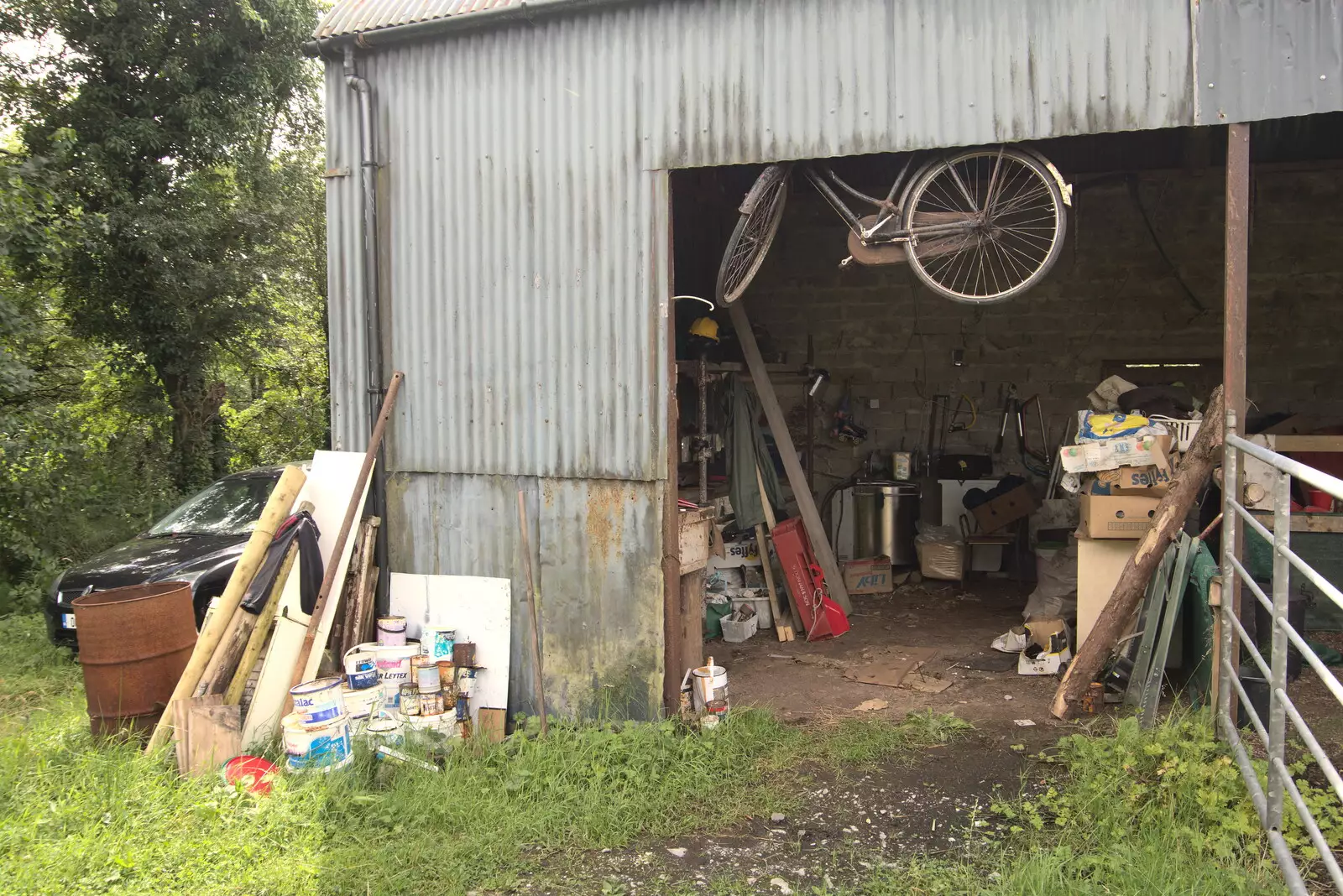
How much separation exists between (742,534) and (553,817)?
4071 millimetres

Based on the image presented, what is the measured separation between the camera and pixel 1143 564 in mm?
4902

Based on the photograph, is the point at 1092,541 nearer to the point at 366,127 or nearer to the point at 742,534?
the point at 742,534

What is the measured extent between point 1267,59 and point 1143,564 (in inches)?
101

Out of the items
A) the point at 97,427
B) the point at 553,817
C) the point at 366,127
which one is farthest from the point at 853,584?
the point at 97,427

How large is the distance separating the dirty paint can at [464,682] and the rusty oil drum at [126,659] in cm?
164

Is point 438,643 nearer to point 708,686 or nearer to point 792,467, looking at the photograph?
point 708,686

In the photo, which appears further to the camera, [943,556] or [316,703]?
[943,556]

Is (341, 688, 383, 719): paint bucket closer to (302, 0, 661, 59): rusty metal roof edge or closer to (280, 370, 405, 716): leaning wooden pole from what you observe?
(280, 370, 405, 716): leaning wooden pole

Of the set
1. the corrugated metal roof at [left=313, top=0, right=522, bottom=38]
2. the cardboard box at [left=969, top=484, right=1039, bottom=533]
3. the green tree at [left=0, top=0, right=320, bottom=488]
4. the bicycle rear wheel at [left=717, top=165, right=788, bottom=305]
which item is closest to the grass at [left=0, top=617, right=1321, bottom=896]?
the bicycle rear wheel at [left=717, top=165, right=788, bottom=305]

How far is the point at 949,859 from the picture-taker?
382cm

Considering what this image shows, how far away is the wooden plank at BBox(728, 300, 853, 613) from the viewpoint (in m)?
7.94

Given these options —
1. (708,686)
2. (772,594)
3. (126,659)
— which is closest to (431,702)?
(708,686)

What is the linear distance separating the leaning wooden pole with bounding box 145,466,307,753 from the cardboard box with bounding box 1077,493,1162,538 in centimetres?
508

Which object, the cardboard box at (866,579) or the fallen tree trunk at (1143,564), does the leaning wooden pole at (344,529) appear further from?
the cardboard box at (866,579)
